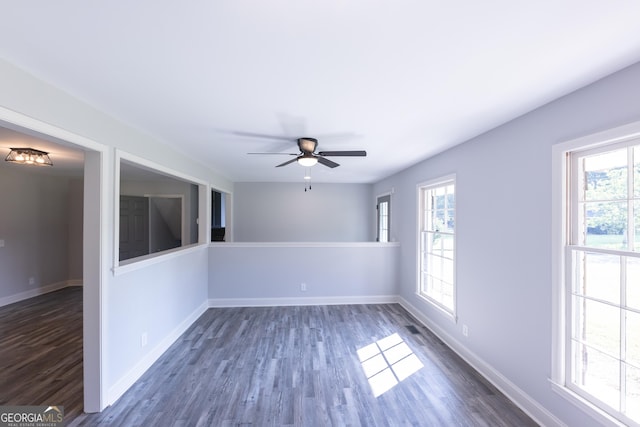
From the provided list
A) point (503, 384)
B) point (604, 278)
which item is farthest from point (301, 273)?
point (604, 278)

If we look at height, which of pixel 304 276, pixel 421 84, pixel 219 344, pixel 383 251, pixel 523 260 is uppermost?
pixel 421 84

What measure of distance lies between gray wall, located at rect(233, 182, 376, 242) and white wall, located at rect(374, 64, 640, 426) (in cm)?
404

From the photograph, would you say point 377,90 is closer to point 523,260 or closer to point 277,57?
point 277,57

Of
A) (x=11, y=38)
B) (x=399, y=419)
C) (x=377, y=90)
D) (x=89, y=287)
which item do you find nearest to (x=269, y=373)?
(x=399, y=419)

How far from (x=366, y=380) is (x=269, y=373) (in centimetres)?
94

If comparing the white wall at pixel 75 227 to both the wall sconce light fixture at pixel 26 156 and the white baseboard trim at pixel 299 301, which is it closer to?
the wall sconce light fixture at pixel 26 156

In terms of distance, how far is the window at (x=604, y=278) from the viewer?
1569 millimetres

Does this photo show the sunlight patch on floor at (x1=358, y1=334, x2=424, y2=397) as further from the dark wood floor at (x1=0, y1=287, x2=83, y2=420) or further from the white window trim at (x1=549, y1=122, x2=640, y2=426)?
the dark wood floor at (x1=0, y1=287, x2=83, y2=420)

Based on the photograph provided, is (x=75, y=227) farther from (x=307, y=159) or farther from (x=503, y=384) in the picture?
(x=503, y=384)

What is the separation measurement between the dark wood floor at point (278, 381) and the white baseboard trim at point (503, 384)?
2.7 inches

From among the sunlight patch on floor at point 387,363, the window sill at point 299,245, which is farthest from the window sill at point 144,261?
the sunlight patch on floor at point 387,363

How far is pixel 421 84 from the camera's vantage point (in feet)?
5.67

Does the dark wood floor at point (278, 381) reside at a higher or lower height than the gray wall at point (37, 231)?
lower

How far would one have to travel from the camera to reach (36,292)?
5.10 meters
